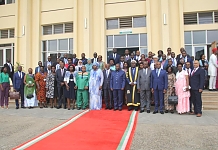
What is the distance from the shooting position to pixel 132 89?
9.10m

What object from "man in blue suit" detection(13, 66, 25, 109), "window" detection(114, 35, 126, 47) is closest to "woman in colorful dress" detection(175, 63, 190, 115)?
"window" detection(114, 35, 126, 47)

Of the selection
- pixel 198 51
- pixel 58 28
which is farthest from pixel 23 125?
pixel 198 51

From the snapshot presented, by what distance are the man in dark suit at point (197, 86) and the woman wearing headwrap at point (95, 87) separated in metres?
3.68

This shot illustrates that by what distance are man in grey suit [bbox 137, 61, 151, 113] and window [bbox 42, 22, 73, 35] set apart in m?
8.72

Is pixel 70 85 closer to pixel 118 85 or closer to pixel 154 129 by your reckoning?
pixel 118 85

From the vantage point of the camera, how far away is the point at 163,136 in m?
5.69

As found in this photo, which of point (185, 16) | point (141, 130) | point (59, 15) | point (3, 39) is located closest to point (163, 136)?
point (141, 130)

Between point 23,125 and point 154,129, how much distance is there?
418 cm

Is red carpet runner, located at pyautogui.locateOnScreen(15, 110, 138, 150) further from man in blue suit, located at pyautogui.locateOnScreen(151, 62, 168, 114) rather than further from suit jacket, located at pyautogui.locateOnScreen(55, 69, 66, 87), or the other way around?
suit jacket, located at pyautogui.locateOnScreen(55, 69, 66, 87)

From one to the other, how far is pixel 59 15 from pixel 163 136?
12965mm

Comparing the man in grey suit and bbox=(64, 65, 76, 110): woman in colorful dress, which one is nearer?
the man in grey suit

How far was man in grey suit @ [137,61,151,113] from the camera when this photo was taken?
8.77m

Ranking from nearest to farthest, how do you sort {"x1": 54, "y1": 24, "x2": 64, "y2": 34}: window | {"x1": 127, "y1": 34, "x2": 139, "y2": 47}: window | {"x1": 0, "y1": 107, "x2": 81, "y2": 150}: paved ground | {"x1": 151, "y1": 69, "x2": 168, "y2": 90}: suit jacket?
{"x1": 0, "y1": 107, "x2": 81, "y2": 150}: paved ground, {"x1": 151, "y1": 69, "x2": 168, "y2": 90}: suit jacket, {"x1": 127, "y1": 34, "x2": 139, "y2": 47}: window, {"x1": 54, "y1": 24, "x2": 64, "y2": 34}: window

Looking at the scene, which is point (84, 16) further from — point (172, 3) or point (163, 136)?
point (163, 136)
